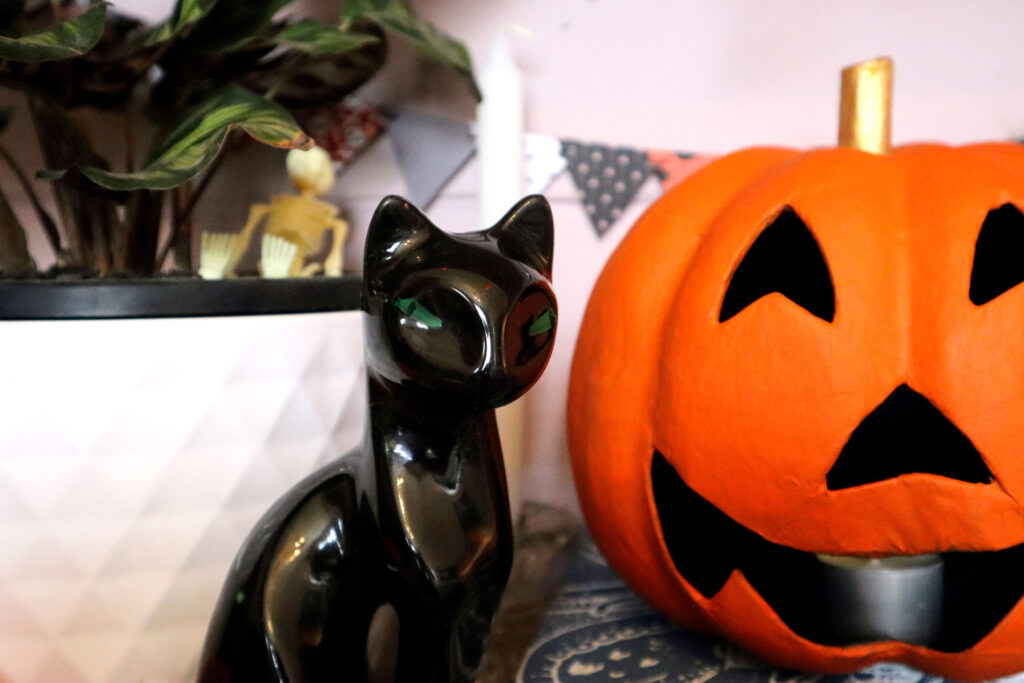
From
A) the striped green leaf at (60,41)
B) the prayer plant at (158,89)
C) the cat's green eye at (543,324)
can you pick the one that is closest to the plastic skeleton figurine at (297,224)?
the prayer plant at (158,89)

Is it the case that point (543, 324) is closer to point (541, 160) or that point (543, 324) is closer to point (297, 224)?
point (297, 224)

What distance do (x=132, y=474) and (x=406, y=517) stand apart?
0.76 ft

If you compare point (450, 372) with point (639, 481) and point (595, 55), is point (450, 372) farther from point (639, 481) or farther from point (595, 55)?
point (595, 55)

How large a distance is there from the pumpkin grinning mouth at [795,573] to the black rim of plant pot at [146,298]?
327 millimetres

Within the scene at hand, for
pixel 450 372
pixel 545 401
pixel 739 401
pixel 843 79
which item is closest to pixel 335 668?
pixel 450 372

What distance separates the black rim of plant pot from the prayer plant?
7 cm

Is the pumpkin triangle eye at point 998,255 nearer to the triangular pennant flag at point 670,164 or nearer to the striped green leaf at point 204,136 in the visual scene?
the triangular pennant flag at point 670,164

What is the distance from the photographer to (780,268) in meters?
0.57

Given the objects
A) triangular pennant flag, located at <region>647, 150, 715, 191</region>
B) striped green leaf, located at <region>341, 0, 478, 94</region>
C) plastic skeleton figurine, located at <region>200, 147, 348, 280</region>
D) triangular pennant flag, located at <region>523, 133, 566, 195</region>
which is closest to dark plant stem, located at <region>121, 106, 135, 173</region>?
plastic skeleton figurine, located at <region>200, 147, 348, 280</region>

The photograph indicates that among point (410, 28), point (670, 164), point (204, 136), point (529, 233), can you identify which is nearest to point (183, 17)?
point (204, 136)

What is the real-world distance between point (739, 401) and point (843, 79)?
369mm

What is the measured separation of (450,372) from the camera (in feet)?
1.23

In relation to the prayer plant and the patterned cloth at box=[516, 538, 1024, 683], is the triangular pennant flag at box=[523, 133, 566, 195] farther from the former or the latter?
the patterned cloth at box=[516, 538, 1024, 683]

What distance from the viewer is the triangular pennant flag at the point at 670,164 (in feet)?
2.81
